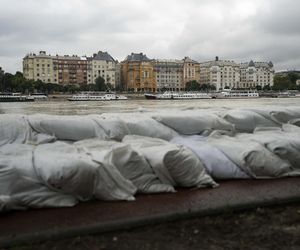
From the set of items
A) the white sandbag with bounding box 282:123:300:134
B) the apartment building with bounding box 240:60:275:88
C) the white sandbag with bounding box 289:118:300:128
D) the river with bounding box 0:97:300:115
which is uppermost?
the apartment building with bounding box 240:60:275:88

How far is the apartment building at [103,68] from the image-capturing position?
132375 millimetres

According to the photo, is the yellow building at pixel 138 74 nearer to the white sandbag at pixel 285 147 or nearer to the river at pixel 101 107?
the river at pixel 101 107

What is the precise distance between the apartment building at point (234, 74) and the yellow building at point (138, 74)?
27.6 m

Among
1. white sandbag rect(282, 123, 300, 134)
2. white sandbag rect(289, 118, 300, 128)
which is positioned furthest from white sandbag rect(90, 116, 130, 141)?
white sandbag rect(289, 118, 300, 128)

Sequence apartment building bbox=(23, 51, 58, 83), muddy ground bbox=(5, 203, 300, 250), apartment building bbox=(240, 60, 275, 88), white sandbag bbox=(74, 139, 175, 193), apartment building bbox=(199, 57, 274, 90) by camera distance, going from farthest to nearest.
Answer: apartment building bbox=(240, 60, 275, 88)
apartment building bbox=(199, 57, 274, 90)
apartment building bbox=(23, 51, 58, 83)
white sandbag bbox=(74, 139, 175, 193)
muddy ground bbox=(5, 203, 300, 250)

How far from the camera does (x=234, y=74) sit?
511 ft

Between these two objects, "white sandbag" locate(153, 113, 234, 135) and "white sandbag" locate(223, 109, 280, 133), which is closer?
"white sandbag" locate(153, 113, 234, 135)

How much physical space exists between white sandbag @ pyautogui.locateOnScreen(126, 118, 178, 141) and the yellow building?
124 meters

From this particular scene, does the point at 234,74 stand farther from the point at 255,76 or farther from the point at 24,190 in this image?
the point at 24,190

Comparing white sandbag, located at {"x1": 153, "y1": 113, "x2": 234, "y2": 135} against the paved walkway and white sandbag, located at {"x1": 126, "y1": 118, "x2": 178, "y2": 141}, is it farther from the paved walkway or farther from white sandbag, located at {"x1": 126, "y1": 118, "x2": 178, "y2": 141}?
the paved walkway

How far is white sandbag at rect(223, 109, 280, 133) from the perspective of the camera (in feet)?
20.4

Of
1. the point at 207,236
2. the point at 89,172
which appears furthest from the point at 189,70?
the point at 207,236

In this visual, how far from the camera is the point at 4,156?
401cm

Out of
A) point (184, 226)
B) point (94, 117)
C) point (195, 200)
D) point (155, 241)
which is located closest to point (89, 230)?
point (155, 241)
